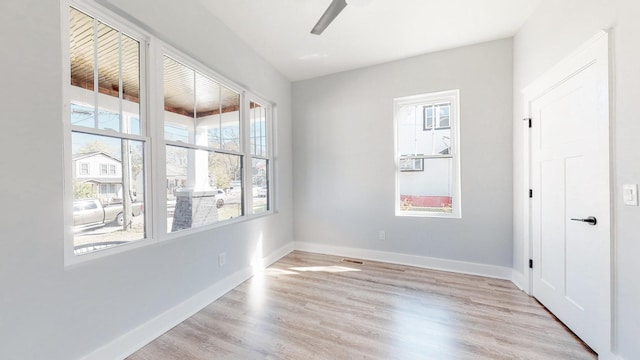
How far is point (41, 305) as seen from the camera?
1.31 m

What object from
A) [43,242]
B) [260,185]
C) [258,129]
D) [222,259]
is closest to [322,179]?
[260,185]

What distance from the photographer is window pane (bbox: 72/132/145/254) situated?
1.56 metres

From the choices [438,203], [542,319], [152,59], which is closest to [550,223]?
[542,319]

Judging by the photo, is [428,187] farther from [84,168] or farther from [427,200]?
[84,168]

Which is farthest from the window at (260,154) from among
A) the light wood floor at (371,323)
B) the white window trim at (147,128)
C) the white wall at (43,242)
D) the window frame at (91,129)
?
the white wall at (43,242)

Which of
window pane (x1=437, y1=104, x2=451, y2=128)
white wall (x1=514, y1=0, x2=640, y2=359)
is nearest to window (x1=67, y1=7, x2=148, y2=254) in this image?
white wall (x1=514, y1=0, x2=640, y2=359)

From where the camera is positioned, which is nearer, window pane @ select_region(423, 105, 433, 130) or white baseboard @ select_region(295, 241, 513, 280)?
white baseboard @ select_region(295, 241, 513, 280)

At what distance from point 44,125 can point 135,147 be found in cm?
56

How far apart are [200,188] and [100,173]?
33.8 inches

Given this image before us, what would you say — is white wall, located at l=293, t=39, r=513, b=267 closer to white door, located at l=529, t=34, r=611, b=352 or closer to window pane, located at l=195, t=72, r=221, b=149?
white door, located at l=529, t=34, r=611, b=352

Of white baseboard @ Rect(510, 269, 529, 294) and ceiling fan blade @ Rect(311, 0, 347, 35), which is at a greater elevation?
ceiling fan blade @ Rect(311, 0, 347, 35)

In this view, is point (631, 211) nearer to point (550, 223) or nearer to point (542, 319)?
point (550, 223)

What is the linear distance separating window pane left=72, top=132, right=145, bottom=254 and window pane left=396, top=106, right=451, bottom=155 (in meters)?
3.15

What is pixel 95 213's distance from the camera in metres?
1.64
